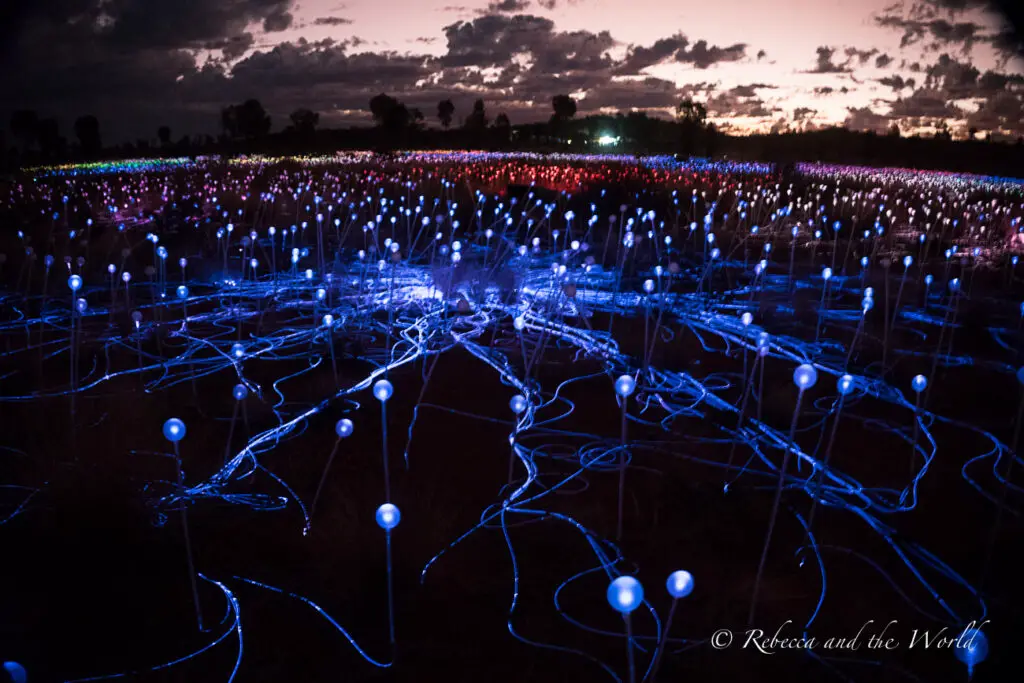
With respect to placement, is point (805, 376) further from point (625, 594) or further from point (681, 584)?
point (625, 594)

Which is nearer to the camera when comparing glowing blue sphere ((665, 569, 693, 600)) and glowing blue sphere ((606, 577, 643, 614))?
glowing blue sphere ((606, 577, 643, 614))

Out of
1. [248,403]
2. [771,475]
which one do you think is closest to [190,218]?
[248,403]

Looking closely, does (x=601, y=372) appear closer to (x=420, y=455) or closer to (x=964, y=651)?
(x=420, y=455)

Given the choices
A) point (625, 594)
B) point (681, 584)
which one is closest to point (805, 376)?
point (681, 584)

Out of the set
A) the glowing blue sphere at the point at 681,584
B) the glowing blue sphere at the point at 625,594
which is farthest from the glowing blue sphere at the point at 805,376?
the glowing blue sphere at the point at 625,594

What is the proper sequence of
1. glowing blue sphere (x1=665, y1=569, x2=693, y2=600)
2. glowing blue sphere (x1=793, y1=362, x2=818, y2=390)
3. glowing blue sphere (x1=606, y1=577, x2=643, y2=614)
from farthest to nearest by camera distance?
glowing blue sphere (x1=793, y1=362, x2=818, y2=390) < glowing blue sphere (x1=665, y1=569, x2=693, y2=600) < glowing blue sphere (x1=606, y1=577, x2=643, y2=614)

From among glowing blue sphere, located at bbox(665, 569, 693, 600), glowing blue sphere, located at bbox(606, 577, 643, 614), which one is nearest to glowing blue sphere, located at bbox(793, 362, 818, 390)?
glowing blue sphere, located at bbox(665, 569, 693, 600)

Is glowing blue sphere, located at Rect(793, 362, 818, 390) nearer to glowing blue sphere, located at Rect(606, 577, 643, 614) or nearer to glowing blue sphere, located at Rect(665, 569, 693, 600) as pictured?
glowing blue sphere, located at Rect(665, 569, 693, 600)

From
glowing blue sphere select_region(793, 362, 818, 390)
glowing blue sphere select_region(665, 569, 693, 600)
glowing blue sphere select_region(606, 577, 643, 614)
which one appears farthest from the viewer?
glowing blue sphere select_region(793, 362, 818, 390)

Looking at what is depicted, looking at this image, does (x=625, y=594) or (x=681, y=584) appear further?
(x=681, y=584)

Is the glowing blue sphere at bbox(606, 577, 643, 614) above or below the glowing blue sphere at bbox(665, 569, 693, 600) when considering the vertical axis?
above

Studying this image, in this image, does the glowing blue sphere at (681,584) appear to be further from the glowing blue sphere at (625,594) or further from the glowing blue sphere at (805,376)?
the glowing blue sphere at (805,376)
